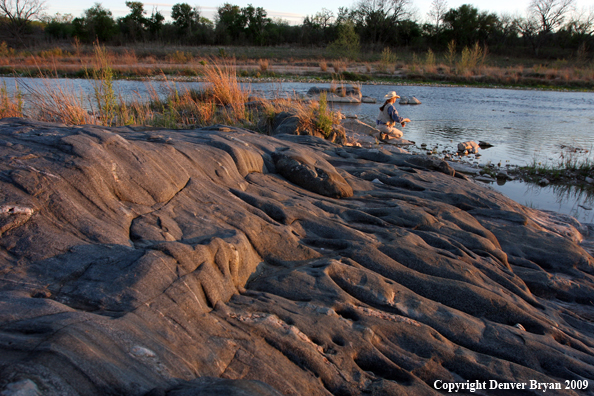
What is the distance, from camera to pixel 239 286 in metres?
2.28

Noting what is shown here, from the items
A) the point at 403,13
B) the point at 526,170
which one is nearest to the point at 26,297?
the point at 526,170

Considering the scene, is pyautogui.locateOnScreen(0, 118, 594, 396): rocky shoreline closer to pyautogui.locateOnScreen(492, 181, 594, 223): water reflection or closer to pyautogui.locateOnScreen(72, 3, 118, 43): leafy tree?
pyautogui.locateOnScreen(492, 181, 594, 223): water reflection

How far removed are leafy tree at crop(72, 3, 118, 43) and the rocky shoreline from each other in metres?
39.3

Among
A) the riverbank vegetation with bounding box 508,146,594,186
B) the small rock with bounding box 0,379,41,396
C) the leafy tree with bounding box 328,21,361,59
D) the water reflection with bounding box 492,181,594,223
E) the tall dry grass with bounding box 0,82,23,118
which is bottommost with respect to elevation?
the water reflection with bounding box 492,181,594,223

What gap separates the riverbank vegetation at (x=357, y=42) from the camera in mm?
26047

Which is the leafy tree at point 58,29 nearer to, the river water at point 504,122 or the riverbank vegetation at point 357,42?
the riverbank vegetation at point 357,42

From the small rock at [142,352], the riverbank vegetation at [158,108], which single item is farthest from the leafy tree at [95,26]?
the small rock at [142,352]

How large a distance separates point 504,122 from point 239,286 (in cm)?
1342

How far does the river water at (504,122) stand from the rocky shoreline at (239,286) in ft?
10.3

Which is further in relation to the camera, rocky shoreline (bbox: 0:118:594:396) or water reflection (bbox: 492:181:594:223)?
water reflection (bbox: 492:181:594:223)

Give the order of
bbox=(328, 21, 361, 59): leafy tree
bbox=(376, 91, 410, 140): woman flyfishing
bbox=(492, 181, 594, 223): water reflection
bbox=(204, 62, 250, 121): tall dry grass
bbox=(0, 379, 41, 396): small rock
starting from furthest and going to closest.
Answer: bbox=(328, 21, 361, 59): leafy tree < bbox=(376, 91, 410, 140): woman flyfishing < bbox=(204, 62, 250, 121): tall dry grass < bbox=(492, 181, 594, 223): water reflection < bbox=(0, 379, 41, 396): small rock

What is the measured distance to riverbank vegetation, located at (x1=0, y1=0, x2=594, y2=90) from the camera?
→ 2605 cm

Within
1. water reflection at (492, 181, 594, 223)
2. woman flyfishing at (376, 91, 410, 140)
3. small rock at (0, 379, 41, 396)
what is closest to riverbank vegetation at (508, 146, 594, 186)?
water reflection at (492, 181, 594, 223)

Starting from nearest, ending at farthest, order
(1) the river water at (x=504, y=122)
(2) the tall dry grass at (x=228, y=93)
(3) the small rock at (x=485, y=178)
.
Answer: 1. (1) the river water at (x=504, y=122)
2. (3) the small rock at (x=485, y=178)
3. (2) the tall dry grass at (x=228, y=93)
